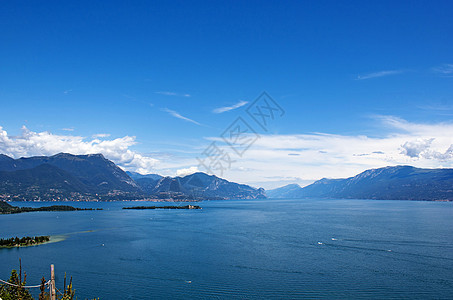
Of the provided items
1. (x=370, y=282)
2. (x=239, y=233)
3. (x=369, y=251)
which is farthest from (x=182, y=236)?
(x=370, y=282)

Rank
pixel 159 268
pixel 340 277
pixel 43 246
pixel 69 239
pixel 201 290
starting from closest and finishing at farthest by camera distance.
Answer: pixel 201 290
pixel 340 277
pixel 159 268
pixel 43 246
pixel 69 239

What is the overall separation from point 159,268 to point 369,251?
3565cm

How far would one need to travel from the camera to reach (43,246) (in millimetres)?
58781

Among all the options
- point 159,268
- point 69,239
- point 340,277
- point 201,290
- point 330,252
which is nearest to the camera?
point 201,290

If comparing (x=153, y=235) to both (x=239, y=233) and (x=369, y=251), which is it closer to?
(x=239, y=233)

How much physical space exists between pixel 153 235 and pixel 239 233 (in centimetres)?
2152

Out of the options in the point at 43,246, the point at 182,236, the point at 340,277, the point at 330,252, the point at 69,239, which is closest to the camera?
the point at 340,277

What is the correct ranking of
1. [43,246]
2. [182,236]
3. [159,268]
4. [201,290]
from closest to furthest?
[201,290] → [159,268] → [43,246] → [182,236]

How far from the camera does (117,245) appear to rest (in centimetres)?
6122

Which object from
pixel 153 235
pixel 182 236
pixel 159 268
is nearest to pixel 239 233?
pixel 182 236

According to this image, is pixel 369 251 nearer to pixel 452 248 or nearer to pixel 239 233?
pixel 452 248

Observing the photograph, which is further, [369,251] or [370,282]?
[369,251]

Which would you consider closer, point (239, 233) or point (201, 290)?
point (201, 290)

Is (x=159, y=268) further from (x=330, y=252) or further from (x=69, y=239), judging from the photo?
(x=69, y=239)
